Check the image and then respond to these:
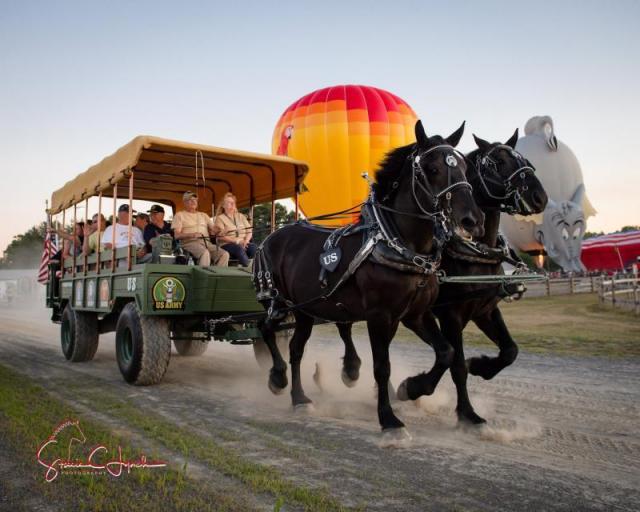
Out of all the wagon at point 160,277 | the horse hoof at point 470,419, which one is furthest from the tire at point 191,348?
the horse hoof at point 470,419

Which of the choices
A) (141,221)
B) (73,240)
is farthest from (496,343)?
(73,240)

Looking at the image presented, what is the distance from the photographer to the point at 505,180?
4.95 metres

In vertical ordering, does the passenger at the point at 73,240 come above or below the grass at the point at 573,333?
above

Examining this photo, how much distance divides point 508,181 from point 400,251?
125cm

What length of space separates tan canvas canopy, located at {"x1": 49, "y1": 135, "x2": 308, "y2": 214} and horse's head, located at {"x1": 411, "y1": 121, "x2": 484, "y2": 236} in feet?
11.8

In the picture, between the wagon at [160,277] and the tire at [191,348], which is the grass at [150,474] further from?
the tire at [191,348]

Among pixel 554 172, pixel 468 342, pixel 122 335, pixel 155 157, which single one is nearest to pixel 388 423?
pixel 122 335

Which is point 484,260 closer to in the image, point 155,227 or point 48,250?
point 155,227

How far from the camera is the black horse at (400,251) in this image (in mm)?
4344

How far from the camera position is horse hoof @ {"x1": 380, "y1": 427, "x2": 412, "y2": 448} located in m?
4.30

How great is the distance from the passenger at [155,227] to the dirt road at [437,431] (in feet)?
6.61

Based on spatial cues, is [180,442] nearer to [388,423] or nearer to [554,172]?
[388,423]

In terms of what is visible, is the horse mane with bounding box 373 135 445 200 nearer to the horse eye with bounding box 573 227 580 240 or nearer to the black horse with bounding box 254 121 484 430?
the black horse with bounding box 254 121 484 430

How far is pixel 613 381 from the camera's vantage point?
6820 mm
